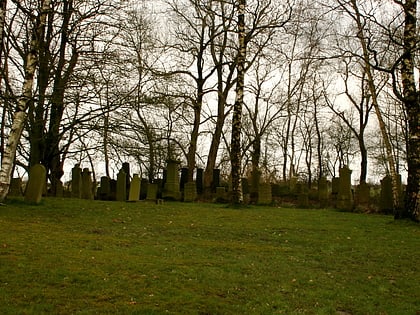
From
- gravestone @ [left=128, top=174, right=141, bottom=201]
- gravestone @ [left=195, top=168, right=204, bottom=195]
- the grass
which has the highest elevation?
gravestone @ [left=195, top=168, right=204, bottom=195]

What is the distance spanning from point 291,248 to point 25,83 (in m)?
7.71

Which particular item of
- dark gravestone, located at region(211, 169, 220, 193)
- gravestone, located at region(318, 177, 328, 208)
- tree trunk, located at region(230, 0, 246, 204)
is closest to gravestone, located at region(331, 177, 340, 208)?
gravestone, located at region(318, 177, 328, 208)

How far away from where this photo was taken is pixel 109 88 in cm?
1412

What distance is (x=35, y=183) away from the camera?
14.0 m

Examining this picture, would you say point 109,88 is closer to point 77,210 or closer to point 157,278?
point 77,210

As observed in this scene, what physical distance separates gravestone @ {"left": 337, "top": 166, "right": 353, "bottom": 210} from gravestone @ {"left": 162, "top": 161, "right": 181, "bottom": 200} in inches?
245

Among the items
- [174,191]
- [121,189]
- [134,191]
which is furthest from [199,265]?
[174,191]

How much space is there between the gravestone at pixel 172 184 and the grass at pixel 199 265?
6.57 m

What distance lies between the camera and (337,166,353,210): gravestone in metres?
18.9

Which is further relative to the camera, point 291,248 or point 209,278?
point 291,248

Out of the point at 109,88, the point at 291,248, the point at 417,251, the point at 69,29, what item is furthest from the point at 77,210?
the point at 417,251

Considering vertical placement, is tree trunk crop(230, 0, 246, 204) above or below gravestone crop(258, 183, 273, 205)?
above

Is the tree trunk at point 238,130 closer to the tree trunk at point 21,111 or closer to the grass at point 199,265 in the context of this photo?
the grass at point 199,265

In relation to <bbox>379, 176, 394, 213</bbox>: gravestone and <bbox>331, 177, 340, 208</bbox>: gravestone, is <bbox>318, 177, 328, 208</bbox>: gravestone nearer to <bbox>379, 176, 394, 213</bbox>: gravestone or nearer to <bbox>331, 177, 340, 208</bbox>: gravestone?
<bbox>331, 177, 340, 208</bbox>: gravestone
